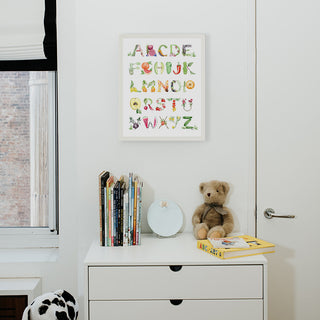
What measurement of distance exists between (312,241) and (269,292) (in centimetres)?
33

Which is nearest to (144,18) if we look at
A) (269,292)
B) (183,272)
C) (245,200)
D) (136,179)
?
(136,179)

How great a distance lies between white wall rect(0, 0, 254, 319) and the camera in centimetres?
186

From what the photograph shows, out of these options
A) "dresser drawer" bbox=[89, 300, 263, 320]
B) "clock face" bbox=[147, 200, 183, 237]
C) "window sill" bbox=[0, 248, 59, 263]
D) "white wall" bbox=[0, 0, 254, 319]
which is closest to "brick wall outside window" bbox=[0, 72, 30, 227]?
"window sill" bbox=[0, 248, 59, 263]

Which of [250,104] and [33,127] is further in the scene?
[33,127]

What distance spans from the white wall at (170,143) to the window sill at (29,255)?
23 centimetres

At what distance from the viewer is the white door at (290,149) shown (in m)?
1.85

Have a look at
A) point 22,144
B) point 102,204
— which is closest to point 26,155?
point 22,144

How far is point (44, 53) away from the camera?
194 cm

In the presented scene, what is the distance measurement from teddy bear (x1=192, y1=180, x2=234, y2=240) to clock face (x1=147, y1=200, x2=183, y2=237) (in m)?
0.09

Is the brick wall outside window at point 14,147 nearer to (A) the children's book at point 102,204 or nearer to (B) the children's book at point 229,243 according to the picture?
(A) the children's book at point 102,204

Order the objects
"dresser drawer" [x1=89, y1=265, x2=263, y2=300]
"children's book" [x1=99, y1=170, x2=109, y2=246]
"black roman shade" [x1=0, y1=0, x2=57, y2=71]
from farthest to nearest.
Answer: "black roman shade" [x1=0, y1=0, x2=57, y2=71] → "children's book" [x1=99, y1=170, x2=109, y2=246] → "dresser drawer" [x1=89, y1=265, x2=263, y2=300]

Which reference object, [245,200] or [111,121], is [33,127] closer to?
[111,121]

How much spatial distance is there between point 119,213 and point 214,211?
18.3 inches

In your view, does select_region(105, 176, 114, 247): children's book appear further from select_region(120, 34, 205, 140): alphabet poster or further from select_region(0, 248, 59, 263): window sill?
select_region(0, 248, 59, 263): window sill
